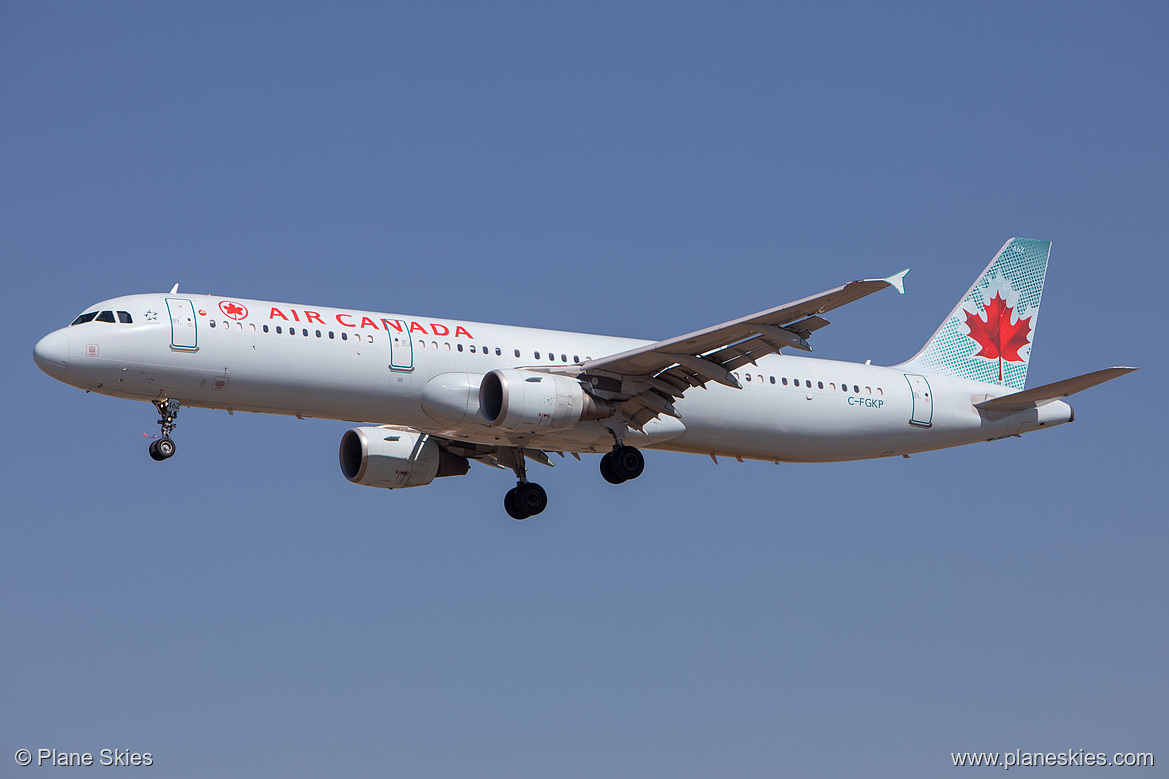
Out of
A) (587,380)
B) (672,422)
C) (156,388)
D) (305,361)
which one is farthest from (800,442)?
(156,388)

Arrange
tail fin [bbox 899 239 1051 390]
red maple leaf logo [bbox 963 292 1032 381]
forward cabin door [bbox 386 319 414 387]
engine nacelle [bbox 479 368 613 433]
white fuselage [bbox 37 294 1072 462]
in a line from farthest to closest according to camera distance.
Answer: red maple leaf logo [bbox 963 292 1032 381] < tail fin [bbox 899 239 1051 390] < forward cabin door [bbox 386 319 414 387] < engine nacelle [bbox 479 368 613 433] < white fuselage [bbox 37 294 1072 462]

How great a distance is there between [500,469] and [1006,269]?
1752 cm

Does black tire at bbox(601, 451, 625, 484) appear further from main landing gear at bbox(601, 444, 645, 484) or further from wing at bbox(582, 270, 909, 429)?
wing at bbox(582, 270, 909, 429)

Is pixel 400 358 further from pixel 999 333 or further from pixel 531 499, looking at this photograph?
pixel 999 333

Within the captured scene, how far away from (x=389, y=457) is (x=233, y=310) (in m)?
7.33

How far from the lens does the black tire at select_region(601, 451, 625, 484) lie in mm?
35594

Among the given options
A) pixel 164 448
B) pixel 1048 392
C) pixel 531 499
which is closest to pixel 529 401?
pixel 531 499

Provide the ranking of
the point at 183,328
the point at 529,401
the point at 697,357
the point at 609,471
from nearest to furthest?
1. the point at 183,328
2. the point at 529,401
3. the point at 697,357
4. the point at 609,471

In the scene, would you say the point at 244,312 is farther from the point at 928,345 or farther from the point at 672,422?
the point at 928,345

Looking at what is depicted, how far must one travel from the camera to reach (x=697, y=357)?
3391 cm

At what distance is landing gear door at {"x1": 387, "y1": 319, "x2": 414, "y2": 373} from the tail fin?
52.6 feet

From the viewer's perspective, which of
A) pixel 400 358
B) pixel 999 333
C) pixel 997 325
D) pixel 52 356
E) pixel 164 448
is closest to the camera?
pixel 52 356

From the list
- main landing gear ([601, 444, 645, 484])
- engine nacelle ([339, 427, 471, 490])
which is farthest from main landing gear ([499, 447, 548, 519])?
main landing gear ([601, 444, 645, 484])

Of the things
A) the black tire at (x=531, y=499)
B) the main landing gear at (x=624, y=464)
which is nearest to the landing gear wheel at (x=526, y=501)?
the black tire at (x=531, y=499)
